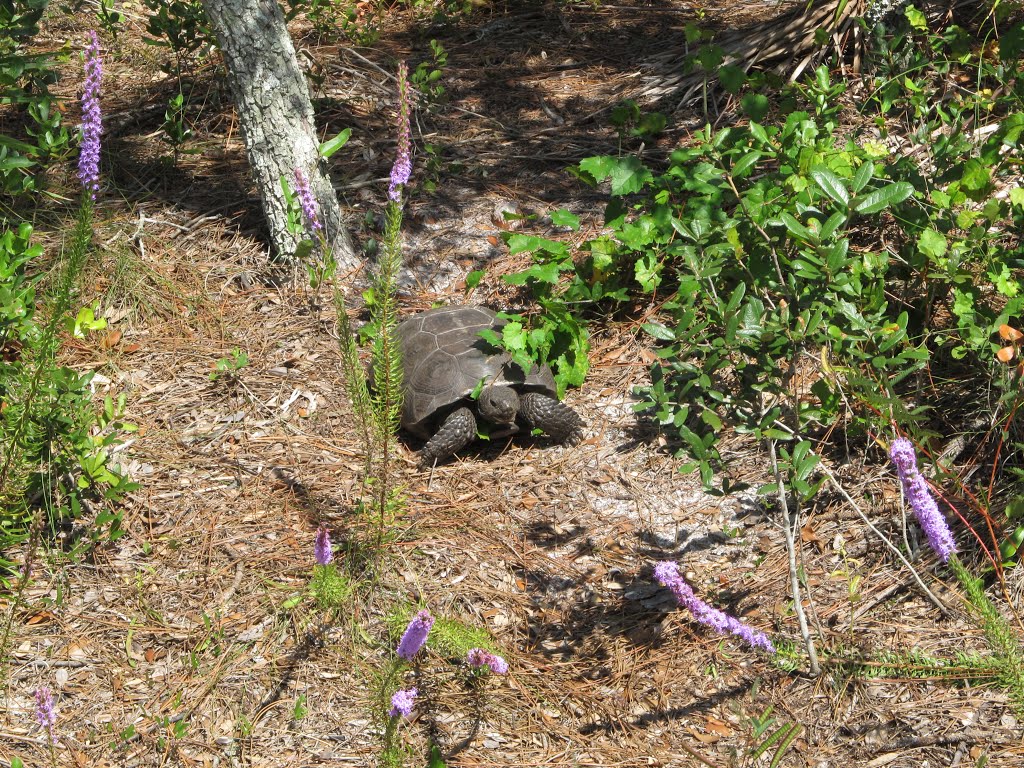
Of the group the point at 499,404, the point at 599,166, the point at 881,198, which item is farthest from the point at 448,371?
the point at 881,198

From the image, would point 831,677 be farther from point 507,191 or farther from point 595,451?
point 507,191

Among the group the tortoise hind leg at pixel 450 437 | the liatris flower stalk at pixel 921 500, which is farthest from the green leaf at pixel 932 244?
the tortoise hind leg at pixel 450 437

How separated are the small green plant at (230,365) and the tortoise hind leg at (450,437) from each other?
3.30 ft

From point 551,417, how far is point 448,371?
0.52m

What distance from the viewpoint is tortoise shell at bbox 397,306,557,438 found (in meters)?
4.16

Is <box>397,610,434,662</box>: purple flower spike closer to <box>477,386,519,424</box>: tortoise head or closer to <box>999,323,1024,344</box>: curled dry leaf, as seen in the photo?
<box>477,386,519,424</box>: tortoise head

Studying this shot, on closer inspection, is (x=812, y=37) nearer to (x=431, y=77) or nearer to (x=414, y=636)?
(x=431, y=77)

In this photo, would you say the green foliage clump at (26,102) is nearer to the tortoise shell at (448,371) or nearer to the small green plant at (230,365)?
the small green plant at (230,365)

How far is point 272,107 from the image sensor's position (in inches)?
182

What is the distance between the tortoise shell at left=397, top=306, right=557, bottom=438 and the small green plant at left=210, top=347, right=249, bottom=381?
2.54 ft

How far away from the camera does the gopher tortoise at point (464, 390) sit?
4.09m

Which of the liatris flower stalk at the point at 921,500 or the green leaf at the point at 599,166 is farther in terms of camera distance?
the green leaf at the point at 599,166

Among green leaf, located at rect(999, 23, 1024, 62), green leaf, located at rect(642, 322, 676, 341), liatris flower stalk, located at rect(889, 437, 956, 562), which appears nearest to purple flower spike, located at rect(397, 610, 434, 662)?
green leaf, located at rect(642, 322, 676, 341)

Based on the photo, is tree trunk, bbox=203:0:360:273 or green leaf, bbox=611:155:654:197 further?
tree trunk, bbox=203:0:360:273
